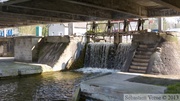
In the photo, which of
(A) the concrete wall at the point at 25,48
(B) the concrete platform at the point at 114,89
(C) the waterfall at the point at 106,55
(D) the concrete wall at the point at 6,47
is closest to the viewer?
(B) the concrete platform at the point at 114,89

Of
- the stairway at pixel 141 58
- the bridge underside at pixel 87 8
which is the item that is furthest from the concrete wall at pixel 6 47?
the stairway at pixel 141 58

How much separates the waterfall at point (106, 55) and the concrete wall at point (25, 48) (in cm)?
424

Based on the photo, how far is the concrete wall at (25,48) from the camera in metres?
17.8

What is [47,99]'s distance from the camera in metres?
Result: 8.67

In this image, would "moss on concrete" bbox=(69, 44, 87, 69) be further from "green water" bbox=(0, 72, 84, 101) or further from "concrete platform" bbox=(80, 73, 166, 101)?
"concrete platform" bbox=(80, 73, 166, 101)

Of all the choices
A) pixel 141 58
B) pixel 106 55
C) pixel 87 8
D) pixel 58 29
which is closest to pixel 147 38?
pixel 141 58

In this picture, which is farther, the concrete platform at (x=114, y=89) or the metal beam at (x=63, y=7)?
the metal beam at (x=63, y=7)

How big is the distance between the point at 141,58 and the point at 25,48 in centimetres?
1031

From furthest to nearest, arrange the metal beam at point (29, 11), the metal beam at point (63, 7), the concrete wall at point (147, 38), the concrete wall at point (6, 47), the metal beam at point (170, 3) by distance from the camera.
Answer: the concrete wall at point (6, 47)
the concrete wall at point (147, 38)
the metal beam at point (29, 11)
the metal beam at point (63, 7)
the metal beam at point (170, 3)

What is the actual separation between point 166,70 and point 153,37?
2.09 m

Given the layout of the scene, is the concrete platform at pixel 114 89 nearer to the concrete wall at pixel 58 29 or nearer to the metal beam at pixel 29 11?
the metal beam at pixel 29 11

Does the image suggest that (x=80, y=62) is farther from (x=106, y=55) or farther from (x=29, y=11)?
(x=29, y=11)

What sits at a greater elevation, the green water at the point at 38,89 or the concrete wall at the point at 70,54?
the concrete wall at the point at 70,54

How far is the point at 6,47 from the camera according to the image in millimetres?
24141
